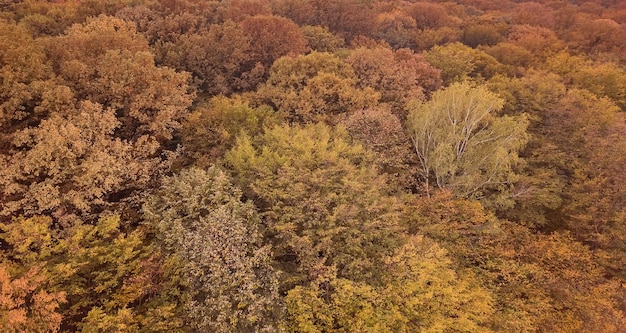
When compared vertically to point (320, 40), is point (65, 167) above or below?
above

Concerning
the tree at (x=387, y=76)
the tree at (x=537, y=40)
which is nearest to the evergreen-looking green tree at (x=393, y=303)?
the tree at (x=387, y=76)

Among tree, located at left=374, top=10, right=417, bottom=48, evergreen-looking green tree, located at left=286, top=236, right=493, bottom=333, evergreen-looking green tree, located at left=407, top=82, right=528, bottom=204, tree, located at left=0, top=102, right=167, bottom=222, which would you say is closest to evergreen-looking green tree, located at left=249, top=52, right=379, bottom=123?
evergreen-looking green tree, located at left=407, top=82, right=528, bottom=204

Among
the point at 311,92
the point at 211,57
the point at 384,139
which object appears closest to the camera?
the point at 384,139

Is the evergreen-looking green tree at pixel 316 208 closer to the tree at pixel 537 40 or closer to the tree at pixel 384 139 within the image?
the tree at pixel 384 139

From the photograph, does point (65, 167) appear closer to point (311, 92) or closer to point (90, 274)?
point (90, 274)

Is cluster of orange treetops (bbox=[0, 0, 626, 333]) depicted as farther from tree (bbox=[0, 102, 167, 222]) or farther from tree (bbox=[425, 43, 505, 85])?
tree (bbox=[425, 43, 505, 85])

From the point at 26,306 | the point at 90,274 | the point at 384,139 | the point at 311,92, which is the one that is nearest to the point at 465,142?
the point at 384,139

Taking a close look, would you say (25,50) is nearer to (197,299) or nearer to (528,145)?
(197,299)
